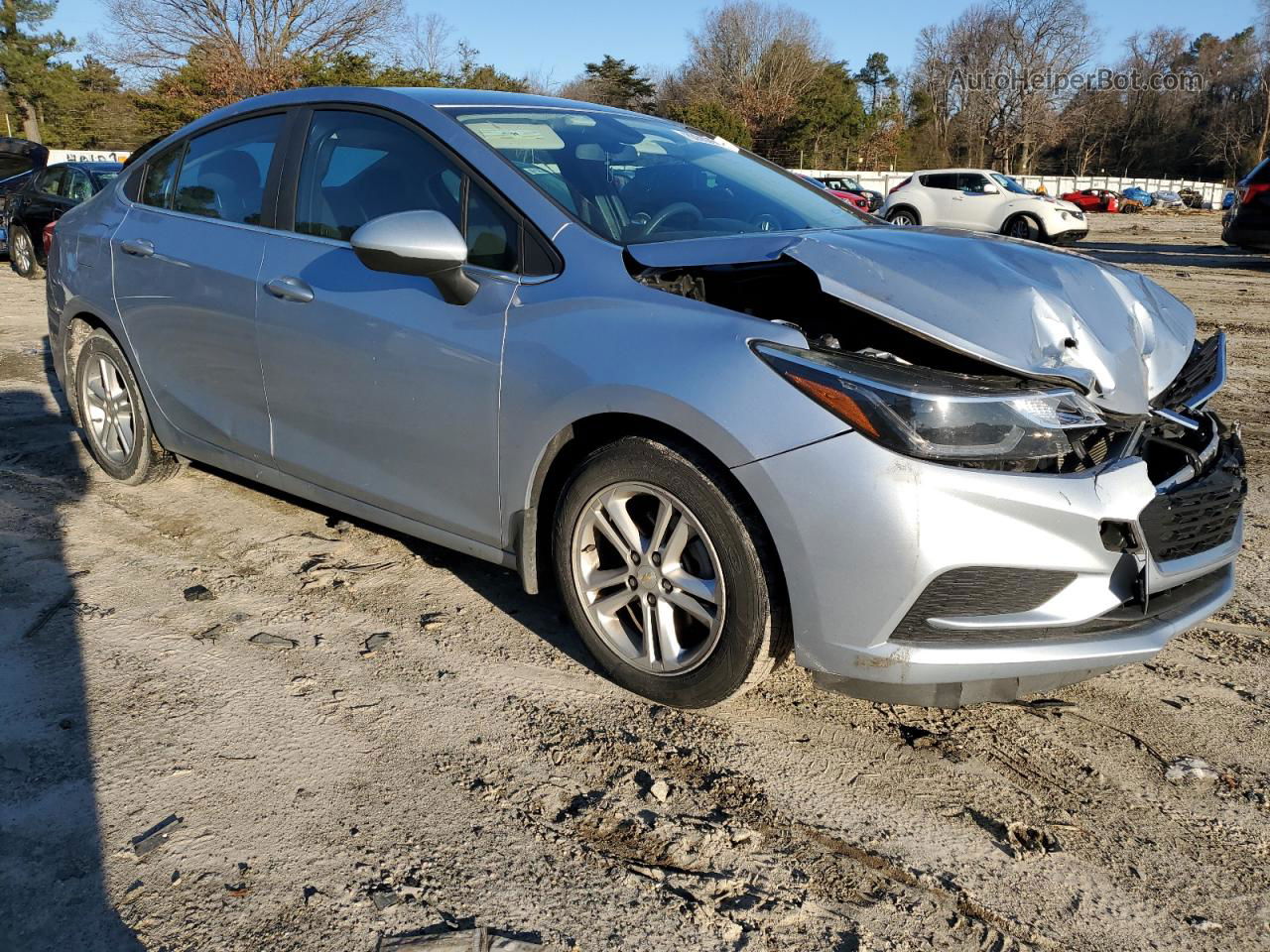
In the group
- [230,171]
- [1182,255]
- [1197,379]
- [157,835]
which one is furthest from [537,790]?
[1182,255]

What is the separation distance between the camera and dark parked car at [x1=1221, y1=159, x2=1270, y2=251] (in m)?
13.3

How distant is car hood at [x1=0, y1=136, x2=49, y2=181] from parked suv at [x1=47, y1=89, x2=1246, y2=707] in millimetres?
12779

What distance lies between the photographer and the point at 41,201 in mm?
12750

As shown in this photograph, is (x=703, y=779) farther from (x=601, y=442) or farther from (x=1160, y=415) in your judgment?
(x=1160, y=415)

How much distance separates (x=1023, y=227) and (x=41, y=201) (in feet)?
62.1

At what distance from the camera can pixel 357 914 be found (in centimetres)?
197

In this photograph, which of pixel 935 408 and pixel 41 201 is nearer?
pixel 935 408

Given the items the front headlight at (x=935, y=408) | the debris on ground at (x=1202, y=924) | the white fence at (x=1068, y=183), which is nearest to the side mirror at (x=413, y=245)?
the front headlight at (x=935, y=408)

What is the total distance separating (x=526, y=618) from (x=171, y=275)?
199cm

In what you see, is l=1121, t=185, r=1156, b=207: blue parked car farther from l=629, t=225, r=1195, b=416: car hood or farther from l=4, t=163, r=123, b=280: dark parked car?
l=629, t=225, r=1195, b=416: car hood

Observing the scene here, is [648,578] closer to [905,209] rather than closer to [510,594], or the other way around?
[510,594]

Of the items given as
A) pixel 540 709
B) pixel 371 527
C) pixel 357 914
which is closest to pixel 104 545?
pixel 371 527

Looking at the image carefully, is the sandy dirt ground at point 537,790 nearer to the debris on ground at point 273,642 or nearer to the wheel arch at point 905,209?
the debris on ground at point 273,642

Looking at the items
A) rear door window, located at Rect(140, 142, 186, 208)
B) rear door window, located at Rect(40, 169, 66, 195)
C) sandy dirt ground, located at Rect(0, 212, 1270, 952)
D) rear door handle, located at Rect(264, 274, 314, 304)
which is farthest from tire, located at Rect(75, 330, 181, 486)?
rear door window, located at Rect(40, 169, 66, 195)
